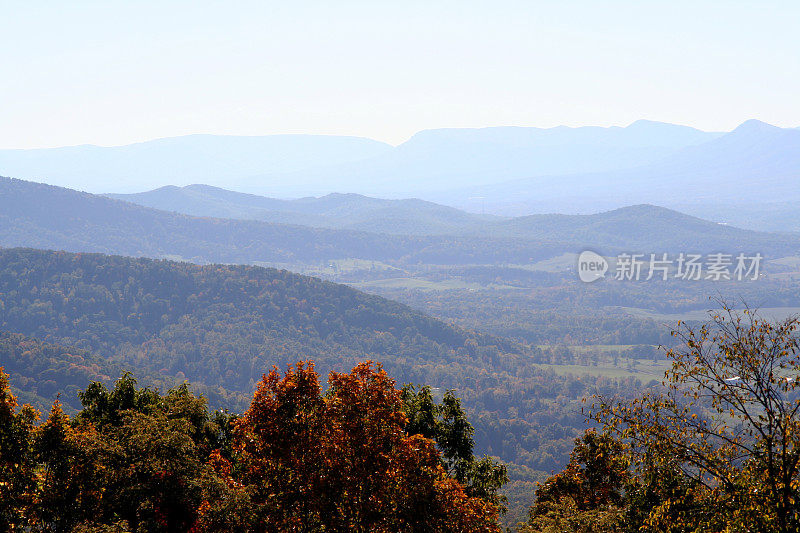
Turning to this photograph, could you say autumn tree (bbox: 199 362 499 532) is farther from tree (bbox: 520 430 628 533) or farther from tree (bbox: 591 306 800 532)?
tree (bbox: 520 430 628 533)

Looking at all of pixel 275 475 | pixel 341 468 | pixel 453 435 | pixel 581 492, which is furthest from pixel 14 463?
pixel 581 492

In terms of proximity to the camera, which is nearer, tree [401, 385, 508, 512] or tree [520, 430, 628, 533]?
tree [520, 430, 628, 533]

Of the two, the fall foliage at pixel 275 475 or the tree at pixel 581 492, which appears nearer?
the fall foliage at pixel 275 475

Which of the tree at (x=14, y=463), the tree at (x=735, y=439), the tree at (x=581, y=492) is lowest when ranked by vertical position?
the tree at (x=581, y=492)

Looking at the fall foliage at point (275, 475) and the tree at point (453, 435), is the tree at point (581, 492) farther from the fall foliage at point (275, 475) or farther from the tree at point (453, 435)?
the fall foliage at point (275, 475)

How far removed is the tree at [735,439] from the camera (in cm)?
1396

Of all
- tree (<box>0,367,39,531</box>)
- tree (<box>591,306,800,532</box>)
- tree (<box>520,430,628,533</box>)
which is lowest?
tree (<box>520,430,628,533</box>)

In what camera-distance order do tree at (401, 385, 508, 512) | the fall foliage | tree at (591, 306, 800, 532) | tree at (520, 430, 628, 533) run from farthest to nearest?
1. tree at (401, 385, 508, 512)
2. tree at (520, 430, 628, 533)
3. the fall foliage
4. tree at (591, 306, 800, 532)

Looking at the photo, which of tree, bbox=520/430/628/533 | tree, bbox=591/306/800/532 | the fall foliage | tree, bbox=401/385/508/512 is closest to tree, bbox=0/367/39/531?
the fall foliage

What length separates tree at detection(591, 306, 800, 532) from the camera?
14.0m

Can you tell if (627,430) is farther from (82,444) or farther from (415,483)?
(82,444)

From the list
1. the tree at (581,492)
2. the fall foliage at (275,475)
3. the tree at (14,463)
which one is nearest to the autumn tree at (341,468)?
the fall foliage at (275,475)

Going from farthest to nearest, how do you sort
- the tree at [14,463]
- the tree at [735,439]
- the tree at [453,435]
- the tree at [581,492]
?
the tree at [453,435], the tree at [581,492], the tree at [14,463], the tree at [735,439]

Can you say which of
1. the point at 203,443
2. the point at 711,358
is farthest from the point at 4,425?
the point at 711,358
